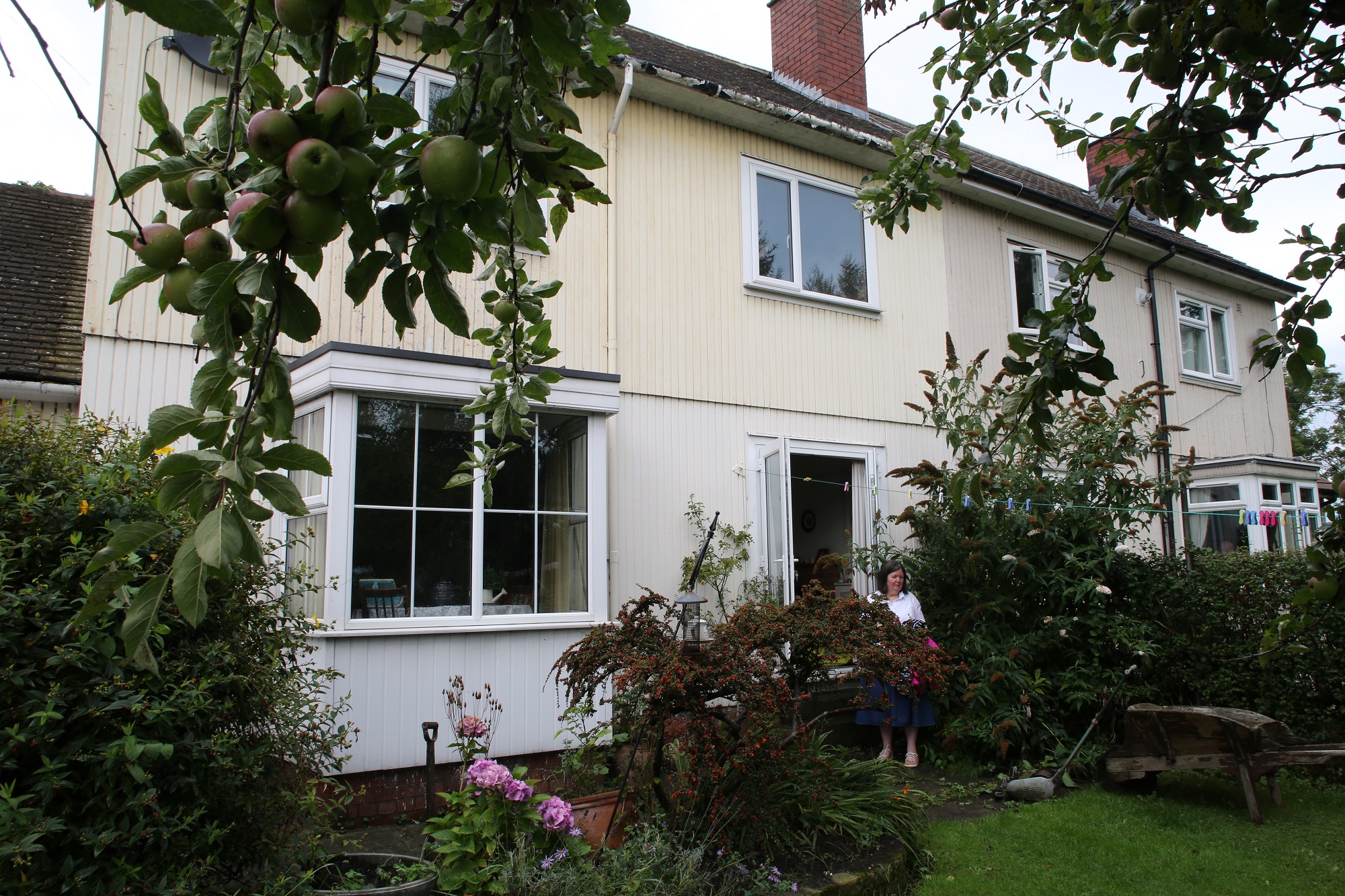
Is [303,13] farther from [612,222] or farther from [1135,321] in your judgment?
[1135,321]

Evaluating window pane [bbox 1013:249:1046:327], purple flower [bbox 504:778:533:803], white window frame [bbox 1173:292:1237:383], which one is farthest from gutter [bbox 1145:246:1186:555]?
purple flower [bbox 504:778:533:803]

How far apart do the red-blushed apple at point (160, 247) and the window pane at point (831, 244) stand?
817cm

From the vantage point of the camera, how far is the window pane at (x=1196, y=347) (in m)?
12.9

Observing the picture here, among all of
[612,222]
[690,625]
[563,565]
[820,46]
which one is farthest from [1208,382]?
[690,625]

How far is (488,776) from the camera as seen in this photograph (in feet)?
12.0

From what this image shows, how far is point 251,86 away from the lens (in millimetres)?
1452

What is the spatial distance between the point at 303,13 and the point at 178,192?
10.8 inches

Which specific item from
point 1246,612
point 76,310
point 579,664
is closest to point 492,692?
point 579,664

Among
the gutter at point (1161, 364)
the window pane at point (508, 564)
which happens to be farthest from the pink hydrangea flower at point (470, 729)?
the gutter at point (1161, 364)

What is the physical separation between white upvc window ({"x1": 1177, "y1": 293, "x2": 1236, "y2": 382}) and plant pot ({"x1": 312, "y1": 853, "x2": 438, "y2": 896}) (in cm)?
1263

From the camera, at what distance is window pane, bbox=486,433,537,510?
20.7 feet

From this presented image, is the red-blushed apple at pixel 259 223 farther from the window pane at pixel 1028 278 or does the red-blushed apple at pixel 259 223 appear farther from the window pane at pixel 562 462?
the window pane at pixel 1028 278

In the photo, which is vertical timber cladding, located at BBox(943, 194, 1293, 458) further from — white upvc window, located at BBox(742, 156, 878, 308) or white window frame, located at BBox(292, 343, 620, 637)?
white window frame, located at BBox(292, 343, 620, 637)

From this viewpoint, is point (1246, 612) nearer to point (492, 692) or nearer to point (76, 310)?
point (492, 692)
